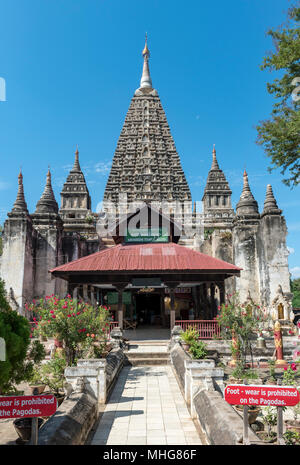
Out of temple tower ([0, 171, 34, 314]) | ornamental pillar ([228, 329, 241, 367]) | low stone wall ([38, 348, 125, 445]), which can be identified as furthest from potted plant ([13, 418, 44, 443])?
temple tower ([0, 171, 34, 314])

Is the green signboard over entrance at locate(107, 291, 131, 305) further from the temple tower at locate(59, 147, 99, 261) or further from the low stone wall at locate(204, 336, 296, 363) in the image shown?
the temple tower at locate(59, 147, 99, 261)

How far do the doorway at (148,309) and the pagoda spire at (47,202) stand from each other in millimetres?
9429

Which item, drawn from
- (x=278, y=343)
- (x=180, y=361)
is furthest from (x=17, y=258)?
(x=278, y=343)

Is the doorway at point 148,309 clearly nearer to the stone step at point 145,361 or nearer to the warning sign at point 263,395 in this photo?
the stone step at point 145,361

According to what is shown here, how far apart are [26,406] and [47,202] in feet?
78.3

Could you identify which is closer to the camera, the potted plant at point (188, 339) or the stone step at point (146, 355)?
the potted plant at point (188, 339)

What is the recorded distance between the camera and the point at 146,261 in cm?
1702

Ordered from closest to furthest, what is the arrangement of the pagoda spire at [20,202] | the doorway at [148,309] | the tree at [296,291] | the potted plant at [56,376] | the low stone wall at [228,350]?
the potted plant at [56,376]
the low stone wall at [228,350]
the pagoda spire at [20,202]
the doorway at [148,309]
the tree at [296,291]

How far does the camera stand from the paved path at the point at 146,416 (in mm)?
5832

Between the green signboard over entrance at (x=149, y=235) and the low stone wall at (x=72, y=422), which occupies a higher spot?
the green signboard over entrance at (x=149, y=235)

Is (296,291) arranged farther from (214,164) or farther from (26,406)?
(26,406)

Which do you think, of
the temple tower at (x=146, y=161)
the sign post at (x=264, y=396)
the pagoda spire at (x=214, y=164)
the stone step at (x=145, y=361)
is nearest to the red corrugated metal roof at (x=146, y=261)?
the stone step at (x=145, y=361)
